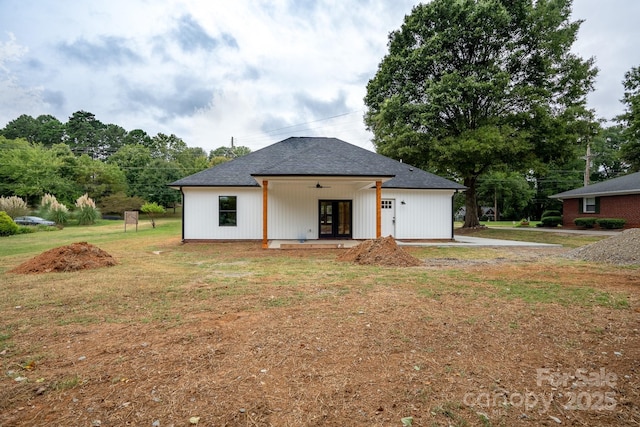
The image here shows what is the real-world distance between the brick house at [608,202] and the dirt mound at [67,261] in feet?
94.2

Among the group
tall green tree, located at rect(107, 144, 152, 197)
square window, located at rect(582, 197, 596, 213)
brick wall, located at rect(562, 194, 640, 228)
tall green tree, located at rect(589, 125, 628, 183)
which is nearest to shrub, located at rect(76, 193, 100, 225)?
tall green tree, located at rect(107, 144, 152, 197)

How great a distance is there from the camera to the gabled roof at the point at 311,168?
11430 millimetres

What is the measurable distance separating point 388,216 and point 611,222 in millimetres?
16719

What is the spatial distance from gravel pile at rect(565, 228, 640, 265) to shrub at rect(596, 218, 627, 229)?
13881 mm

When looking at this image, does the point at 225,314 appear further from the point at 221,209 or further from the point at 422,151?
the point at 422,151

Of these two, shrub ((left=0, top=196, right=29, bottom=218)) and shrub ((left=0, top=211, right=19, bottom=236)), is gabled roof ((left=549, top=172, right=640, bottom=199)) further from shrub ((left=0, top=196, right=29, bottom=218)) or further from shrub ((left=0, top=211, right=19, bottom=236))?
shrub ((left=0, top=196, right=29, bottom=218))

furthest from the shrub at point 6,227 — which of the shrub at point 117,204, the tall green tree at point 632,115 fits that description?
the tall green tree at point 632,115

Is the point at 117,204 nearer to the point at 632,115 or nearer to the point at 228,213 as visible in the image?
the point at 228,213

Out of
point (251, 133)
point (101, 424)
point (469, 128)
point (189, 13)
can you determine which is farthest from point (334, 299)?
point (251, 133)

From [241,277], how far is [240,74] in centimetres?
1808

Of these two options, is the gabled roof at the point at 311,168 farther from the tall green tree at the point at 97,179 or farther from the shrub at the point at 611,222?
the tall green tree at the point at 97,179

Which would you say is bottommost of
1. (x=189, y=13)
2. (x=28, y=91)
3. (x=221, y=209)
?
(x=221, y=209)

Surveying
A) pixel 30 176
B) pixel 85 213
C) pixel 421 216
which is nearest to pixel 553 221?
pixel 421 216

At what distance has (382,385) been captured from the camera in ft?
8.27
